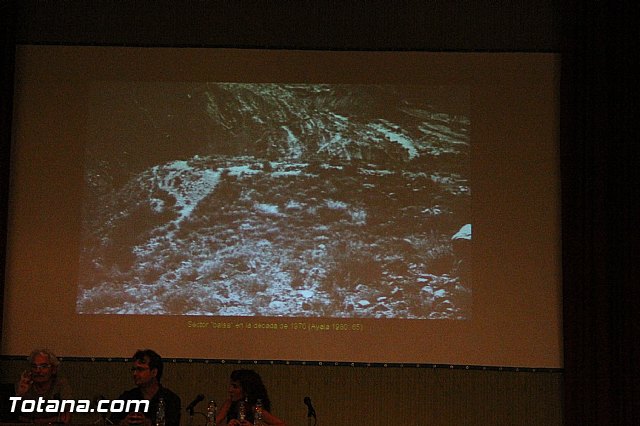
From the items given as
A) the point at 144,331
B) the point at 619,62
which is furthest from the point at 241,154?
the point at 619,62

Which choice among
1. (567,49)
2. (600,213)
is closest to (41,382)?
(600,213)

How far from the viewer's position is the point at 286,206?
5871 mm

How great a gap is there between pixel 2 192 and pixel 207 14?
6.24ft

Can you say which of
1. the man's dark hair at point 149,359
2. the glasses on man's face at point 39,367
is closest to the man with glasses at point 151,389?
the man's dark hair at point 149,359

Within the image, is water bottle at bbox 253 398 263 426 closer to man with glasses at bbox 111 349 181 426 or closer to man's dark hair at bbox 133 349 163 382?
man with glasses at bbox 111 349 181 426

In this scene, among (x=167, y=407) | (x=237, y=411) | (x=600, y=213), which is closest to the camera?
(x=167, y=407)

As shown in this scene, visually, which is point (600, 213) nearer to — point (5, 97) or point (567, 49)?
point (567, 49)

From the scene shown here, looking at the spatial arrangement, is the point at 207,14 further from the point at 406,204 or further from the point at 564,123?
the point at 564,123

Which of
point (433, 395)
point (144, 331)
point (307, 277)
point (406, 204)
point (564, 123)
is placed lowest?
point (433, 395)

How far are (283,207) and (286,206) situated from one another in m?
0.02

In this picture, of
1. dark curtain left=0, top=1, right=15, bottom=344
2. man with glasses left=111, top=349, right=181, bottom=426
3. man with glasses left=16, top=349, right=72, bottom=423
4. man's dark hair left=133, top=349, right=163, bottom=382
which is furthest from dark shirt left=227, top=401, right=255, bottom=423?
dark curtain left=0, top=1, right=15, bottom=344

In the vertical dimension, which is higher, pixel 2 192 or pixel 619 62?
pixel 619 62

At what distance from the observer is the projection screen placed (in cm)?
576

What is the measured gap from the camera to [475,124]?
588 centimetres
